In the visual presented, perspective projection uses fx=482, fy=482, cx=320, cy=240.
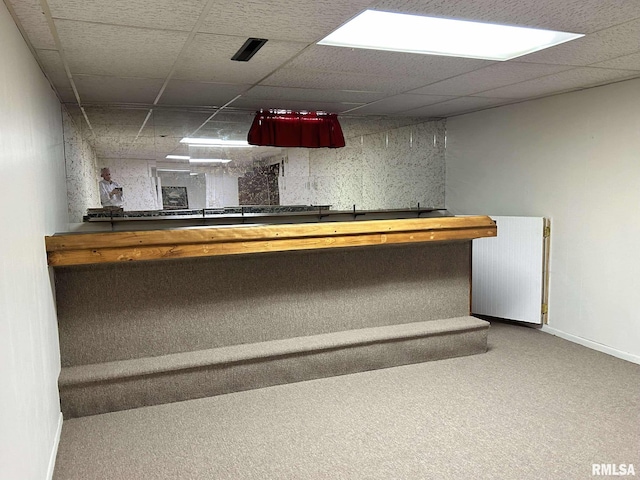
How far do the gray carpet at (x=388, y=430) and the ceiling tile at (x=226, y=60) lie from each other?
6.78 feet

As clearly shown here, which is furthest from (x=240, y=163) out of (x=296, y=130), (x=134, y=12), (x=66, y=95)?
(x=134, y=12)

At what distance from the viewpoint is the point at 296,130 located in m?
4.97

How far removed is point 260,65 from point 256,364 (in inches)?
75.2

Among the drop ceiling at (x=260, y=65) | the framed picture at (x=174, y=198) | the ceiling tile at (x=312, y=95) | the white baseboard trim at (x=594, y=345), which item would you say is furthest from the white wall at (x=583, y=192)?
the framed picture at (x=174, y=198)

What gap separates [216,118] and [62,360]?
108 inches

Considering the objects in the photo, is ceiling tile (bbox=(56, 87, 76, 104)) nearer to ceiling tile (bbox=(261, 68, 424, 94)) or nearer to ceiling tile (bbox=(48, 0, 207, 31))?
ceiling tile (bbox=(261, 68, 424, 94))

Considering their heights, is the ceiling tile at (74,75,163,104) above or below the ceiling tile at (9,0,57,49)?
above

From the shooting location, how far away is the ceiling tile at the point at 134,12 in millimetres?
1897

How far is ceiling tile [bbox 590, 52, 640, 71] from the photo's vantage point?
2916 millimetres

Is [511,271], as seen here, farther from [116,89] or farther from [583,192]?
[116,89]

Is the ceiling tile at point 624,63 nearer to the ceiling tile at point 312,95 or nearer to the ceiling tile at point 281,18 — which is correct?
the ceiling tile at point 312,95

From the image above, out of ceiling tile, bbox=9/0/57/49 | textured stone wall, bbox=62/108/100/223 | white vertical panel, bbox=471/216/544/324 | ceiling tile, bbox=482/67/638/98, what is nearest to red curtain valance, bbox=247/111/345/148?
textured stone wall, bbox=62/108/100/223

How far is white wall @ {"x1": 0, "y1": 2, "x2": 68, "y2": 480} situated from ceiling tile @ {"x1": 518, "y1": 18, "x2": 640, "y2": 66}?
2679mm

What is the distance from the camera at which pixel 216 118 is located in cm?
479
